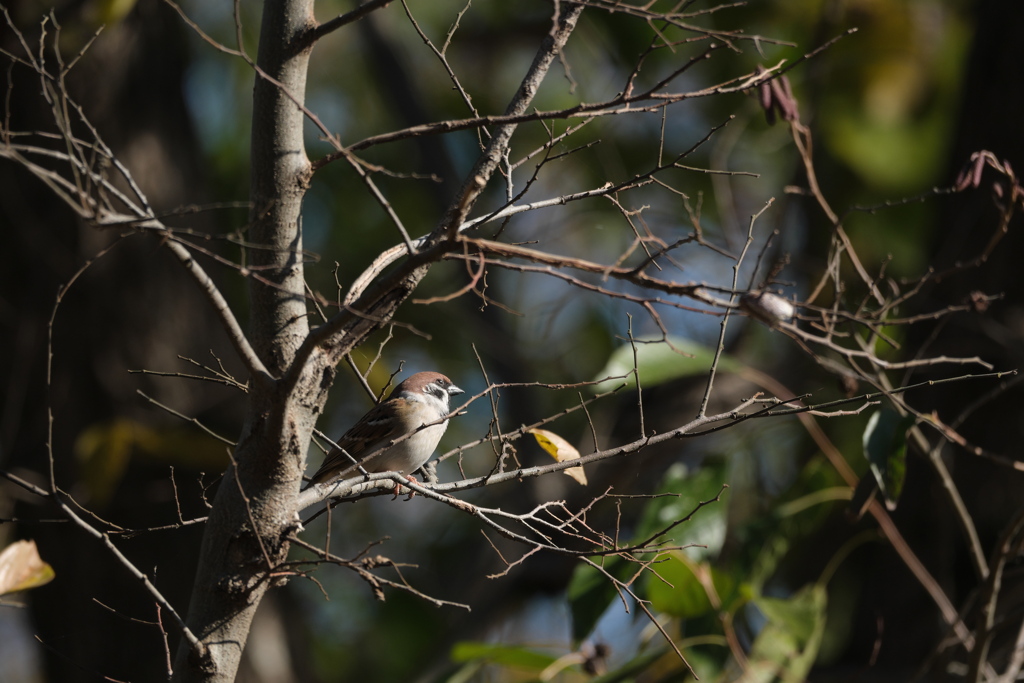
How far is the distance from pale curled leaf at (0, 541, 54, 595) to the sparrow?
3.53ft

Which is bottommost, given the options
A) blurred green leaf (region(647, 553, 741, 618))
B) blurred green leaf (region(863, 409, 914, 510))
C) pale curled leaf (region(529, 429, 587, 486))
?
blurred green leaf (region(647, 553, 741, 618))

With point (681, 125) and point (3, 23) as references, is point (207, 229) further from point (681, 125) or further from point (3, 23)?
point (681, 125)

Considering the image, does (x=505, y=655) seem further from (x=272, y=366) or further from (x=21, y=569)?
(x=272, y=366)

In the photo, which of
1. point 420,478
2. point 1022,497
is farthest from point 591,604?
point 1022,497

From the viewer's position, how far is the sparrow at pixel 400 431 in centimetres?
374

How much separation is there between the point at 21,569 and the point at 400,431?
6.42 ft

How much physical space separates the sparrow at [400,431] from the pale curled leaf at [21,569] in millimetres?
1075

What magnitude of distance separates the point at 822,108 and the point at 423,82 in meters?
4.16

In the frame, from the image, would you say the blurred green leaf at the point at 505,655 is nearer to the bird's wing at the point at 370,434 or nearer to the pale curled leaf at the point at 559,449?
the bird's wing at the point at 370,434

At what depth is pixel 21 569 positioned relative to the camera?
8.23ft

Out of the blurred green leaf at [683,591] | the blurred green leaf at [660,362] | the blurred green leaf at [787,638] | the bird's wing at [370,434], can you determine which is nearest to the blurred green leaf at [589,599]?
the blurred green leaf at [683,591]

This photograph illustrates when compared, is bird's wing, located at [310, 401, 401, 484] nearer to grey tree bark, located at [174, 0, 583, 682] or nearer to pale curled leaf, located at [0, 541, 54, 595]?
pale curled leaf, located at [0, 541, 54, 595]

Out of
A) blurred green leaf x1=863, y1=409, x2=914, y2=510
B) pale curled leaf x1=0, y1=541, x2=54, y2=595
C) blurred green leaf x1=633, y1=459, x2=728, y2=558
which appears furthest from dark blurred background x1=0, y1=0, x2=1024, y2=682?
blurred green leaf x1=863, y1=409, x2=914, y2=510

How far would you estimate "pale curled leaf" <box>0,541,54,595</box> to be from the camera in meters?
2.48
